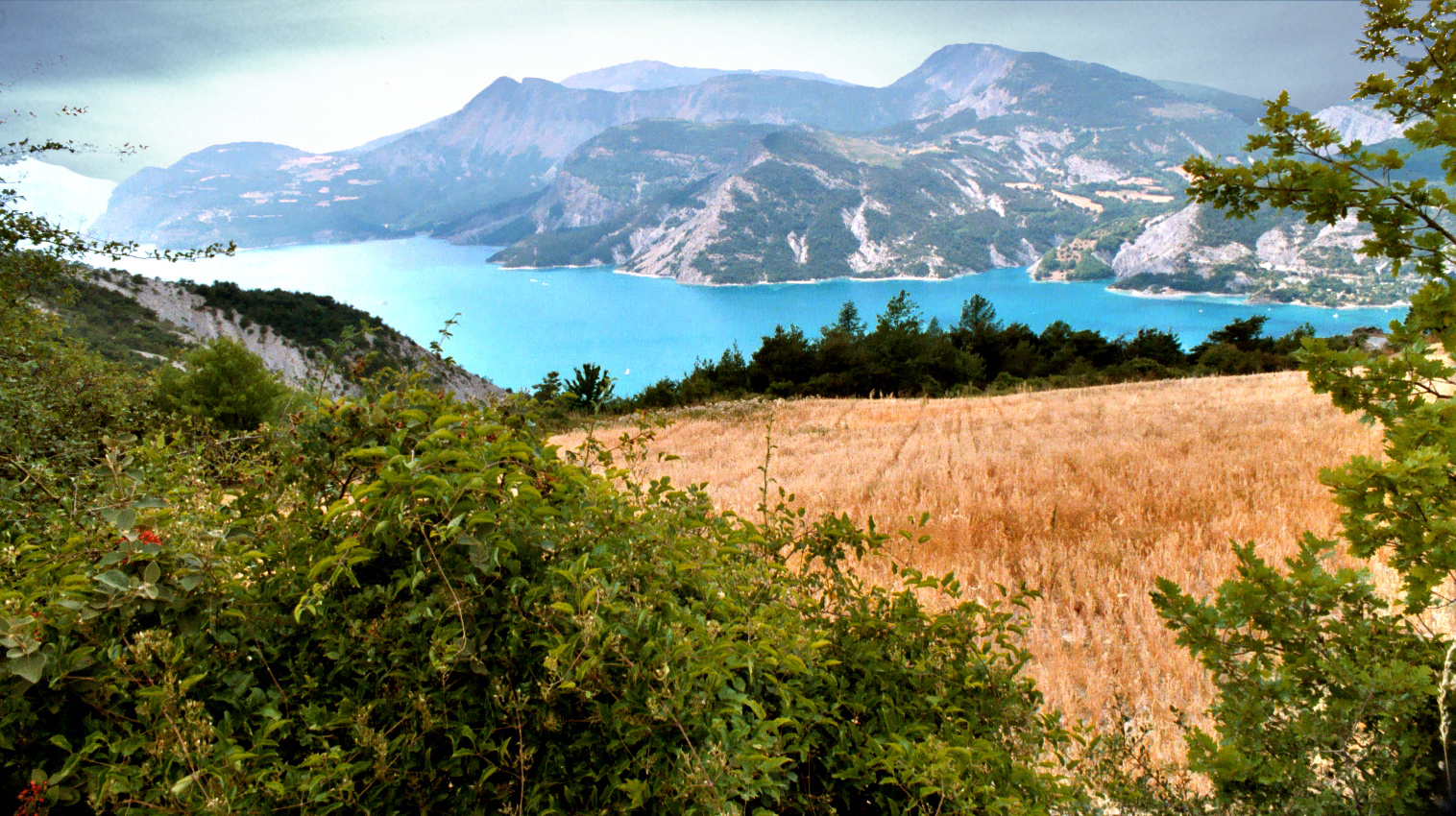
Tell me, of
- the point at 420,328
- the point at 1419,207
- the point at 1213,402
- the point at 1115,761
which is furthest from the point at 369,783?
the point at 420,328

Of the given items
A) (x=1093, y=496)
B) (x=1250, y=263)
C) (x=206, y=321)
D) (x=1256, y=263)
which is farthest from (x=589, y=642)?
(x=1256, y=263)

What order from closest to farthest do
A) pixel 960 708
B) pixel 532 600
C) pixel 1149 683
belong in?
pixel 532 600 < pixel 960 708 < pixel 1149 683

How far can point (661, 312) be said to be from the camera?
543ft

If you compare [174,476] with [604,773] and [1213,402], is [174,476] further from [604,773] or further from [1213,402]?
[1213,402]

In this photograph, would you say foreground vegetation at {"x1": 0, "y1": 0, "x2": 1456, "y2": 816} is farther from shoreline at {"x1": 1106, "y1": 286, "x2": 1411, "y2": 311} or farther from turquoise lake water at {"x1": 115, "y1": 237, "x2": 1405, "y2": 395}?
shoreline at {"x1": 1106, "y1": 286, "x2": 1411, "y2": 311}

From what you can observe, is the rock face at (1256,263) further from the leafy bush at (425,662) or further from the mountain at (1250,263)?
the leafy bush at (425,662)

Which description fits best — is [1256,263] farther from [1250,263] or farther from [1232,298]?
[1232,298]

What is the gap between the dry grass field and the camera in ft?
13.6

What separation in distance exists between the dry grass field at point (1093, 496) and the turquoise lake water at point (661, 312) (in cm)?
9054

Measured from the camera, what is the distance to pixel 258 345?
5362cm

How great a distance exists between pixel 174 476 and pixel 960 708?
278cm

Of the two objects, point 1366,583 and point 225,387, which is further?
point 225,387

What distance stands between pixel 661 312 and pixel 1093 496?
161657 millimetres

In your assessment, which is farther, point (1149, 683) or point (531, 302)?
point (531, 302)
